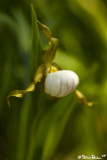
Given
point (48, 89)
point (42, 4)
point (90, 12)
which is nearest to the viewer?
point (48, 89)

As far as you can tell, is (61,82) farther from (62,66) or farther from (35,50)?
(62,66)

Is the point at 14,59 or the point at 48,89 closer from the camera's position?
the point at 48,89

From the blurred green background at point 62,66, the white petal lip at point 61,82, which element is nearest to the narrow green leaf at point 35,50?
the blurred green background at point 62,66

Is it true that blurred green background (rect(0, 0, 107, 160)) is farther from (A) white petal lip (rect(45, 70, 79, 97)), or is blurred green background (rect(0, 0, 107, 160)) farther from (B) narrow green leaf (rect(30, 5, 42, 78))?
(A) white petal lip (rect(45, 70, 79, 97))

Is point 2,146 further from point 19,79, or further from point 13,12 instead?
point 13,12

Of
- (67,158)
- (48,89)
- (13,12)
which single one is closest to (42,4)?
(13,12)

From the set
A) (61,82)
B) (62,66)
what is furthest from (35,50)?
(62,66)

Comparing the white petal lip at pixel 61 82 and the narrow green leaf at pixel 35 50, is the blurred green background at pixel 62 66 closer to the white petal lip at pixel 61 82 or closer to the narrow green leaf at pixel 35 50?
the narrow green leaf at pixel 35 50

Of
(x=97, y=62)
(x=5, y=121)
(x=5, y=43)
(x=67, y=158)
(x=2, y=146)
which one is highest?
(x=5, y=43)

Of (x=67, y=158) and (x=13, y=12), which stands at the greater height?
(x=13, y=12)
